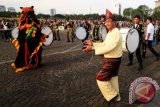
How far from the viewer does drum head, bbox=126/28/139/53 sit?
7.33 metres

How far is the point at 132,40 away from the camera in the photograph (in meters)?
7.50

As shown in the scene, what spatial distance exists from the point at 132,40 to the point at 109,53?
290 centimetres

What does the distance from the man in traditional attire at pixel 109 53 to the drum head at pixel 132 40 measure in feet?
8.13

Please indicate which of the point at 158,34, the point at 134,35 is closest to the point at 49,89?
the point at 134,35

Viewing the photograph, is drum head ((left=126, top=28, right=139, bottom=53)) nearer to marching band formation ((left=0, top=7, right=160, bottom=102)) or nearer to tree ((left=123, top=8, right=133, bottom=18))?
marching band formation ((left=0, top=7, right=160, bottom=102))

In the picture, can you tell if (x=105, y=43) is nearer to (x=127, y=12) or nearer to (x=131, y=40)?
(x=131, y=40)

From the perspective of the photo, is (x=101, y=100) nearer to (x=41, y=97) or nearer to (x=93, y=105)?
(x=93, y=105)

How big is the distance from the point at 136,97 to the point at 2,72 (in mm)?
5007

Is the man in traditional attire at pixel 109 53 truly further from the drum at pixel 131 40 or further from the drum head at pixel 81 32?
the drum head at pixel 81 32

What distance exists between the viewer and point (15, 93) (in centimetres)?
588

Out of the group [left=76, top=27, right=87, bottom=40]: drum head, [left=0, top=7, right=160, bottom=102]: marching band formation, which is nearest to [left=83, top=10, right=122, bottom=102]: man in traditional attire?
[left=0, top=7, right=160, bottom=102]: marching band formation

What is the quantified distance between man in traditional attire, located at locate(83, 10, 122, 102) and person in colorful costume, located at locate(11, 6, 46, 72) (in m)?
4.20

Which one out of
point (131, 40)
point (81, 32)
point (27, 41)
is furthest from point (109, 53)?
point (81, 32)

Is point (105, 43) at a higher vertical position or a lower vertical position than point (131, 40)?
higher
